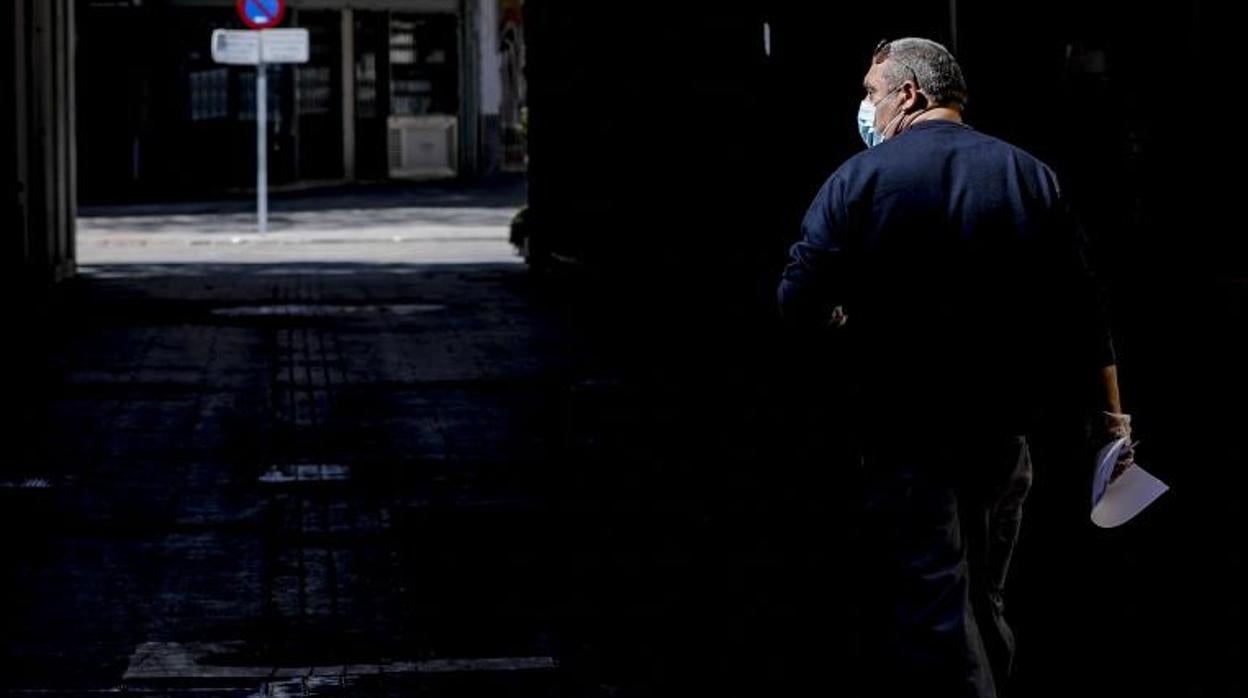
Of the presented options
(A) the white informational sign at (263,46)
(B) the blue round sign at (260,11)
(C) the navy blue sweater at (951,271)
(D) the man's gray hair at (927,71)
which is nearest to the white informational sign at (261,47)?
(A) the white informational sign at (263,46)

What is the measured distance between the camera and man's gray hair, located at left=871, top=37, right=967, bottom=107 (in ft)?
19.6

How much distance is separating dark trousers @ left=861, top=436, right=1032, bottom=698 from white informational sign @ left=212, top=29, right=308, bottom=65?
2419 cm

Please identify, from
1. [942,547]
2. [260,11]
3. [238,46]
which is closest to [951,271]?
[942,547]

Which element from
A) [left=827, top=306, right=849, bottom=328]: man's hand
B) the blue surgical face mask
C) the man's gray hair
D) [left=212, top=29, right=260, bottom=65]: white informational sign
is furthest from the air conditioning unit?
[left=827, top=306, right=849, bottom=328]: man's hand

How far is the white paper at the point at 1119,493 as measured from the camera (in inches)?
239

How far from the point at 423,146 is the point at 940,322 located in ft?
123

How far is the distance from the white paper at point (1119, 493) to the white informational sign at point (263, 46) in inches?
952

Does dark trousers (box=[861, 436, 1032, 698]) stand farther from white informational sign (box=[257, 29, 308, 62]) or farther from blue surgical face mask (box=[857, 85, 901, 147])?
white informational sign (box=[257, 29, 308, 62])

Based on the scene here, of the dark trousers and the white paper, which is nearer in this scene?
the dark trousers

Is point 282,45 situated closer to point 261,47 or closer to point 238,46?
point 261,47

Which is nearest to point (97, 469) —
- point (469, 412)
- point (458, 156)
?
point (469, 412)

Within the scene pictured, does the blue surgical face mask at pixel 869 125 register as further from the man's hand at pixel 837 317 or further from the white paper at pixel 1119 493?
the white paper at pixel 1119 493

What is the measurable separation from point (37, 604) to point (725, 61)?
904 centimetres

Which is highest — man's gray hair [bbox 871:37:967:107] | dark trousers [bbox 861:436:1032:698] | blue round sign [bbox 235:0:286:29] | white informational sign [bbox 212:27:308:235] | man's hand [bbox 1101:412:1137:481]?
blue round sign [bbox 235:0:286:29]
